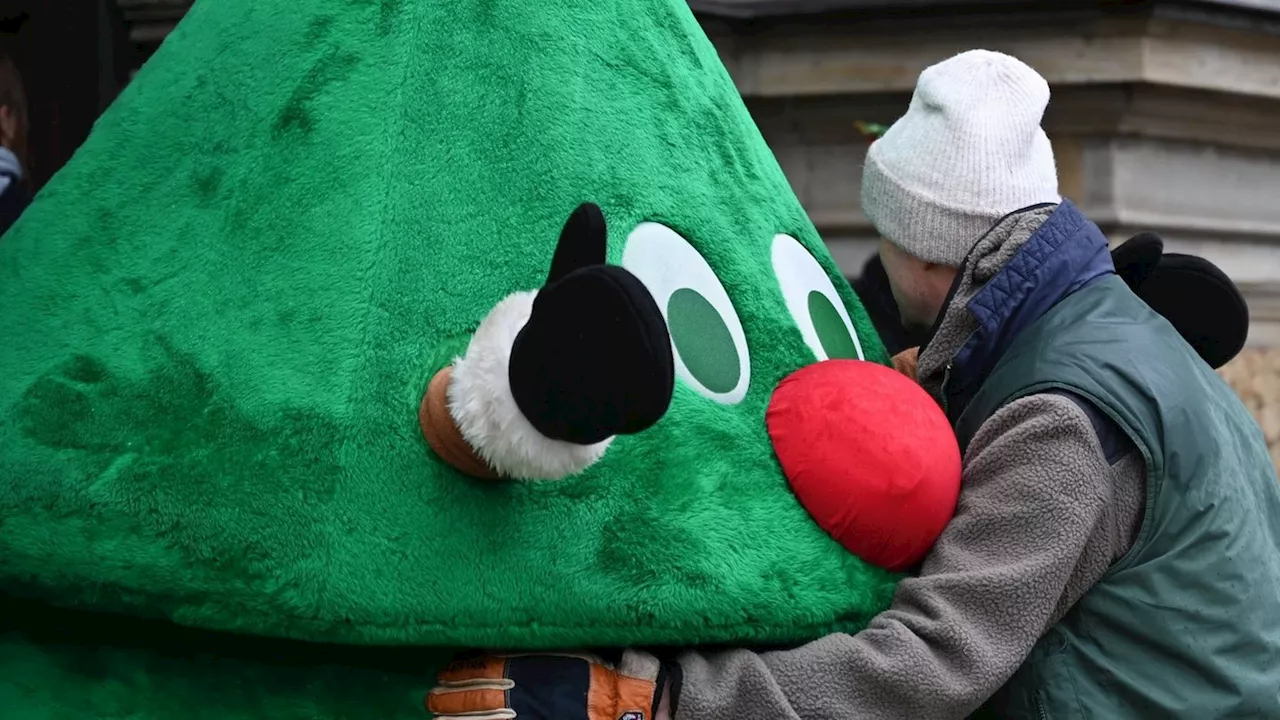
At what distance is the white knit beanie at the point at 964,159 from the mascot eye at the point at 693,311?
0.40 meters

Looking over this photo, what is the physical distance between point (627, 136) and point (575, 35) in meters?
0.15

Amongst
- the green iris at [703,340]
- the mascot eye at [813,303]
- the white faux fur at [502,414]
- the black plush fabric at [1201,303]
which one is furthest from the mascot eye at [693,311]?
the black plush fabric at [1201,303]

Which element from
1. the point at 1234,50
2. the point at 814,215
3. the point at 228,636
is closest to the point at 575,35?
the point at 228,636

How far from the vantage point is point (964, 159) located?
7.31 feet

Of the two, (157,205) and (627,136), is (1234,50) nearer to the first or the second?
(627,136)

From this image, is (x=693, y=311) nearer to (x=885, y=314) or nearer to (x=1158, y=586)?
(x=1158, y=586)

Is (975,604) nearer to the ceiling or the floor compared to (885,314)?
nearer to the ceiling

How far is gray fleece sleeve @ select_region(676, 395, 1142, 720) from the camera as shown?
5.90ft

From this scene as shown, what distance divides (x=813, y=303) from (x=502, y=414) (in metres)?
0.75

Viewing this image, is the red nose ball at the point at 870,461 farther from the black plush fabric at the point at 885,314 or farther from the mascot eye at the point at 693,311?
the black plush fabric at the point at 885,314

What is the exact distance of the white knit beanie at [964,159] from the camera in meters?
2.22

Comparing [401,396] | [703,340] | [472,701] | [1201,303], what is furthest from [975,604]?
[1201,303]

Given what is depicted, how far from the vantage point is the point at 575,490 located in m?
1.78

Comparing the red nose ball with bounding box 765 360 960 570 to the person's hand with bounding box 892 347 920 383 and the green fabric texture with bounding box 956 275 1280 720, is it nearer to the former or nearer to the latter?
the green fabric texture with bounding box 956 275 1280 720
